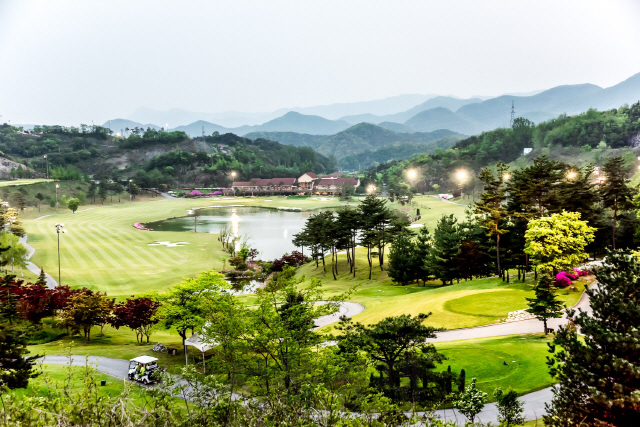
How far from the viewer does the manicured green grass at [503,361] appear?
17078mm

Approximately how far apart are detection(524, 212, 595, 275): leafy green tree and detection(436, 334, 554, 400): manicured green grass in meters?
9.17

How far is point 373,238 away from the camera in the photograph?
160 feet

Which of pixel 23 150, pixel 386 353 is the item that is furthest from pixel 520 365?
pixel 23 150

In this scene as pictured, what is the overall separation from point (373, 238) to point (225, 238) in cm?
2887

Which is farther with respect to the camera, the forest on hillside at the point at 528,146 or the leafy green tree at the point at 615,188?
the forest on hillside at the point at 528,146

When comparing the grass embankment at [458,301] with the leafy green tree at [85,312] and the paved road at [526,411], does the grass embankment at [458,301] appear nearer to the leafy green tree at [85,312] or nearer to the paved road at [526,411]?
the paved road at [526,411]

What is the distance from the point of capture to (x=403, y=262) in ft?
143

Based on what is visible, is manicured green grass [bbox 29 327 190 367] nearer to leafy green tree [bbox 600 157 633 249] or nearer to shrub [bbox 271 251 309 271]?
shrub [bbox 271 251 309 271]

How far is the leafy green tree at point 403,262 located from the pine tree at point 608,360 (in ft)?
109

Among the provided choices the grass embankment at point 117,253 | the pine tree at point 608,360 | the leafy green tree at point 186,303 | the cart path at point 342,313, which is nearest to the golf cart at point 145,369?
the leafy green tree at point 186,303

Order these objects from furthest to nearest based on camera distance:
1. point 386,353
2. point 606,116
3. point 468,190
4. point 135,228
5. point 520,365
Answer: point 606,116
point 468,190
point 135,228
point 520,365
point 386,353

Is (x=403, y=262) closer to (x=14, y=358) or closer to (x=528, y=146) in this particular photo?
(x=14, y=358)

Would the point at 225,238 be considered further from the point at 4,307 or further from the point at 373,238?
the point at 4,307

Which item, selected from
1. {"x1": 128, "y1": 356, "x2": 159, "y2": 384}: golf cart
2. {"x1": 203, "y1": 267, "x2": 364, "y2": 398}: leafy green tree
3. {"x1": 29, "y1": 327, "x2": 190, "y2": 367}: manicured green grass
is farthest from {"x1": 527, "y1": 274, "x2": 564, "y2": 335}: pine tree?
{"x1": 128, "y1": 356, "x2": 159, "y2": 384}: golf cart
